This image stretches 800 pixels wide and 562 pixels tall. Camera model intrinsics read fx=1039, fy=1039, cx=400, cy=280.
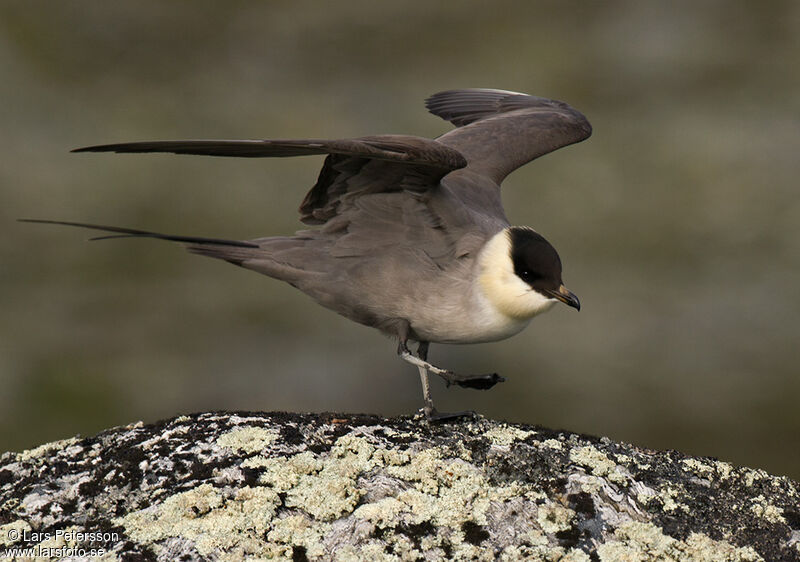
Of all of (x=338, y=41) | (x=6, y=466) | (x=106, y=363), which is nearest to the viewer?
(x=6, y=466)

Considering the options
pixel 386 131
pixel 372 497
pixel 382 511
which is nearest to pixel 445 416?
pixel 372 497

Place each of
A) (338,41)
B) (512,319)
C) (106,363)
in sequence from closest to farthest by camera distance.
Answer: (512,319) < (106,363) < (338,41)

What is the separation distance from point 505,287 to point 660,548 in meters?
1.98

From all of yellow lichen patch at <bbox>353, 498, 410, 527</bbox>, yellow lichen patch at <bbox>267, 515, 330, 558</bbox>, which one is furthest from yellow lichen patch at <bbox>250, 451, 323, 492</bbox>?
yellow lichen patch at <bbox>353, 498, 410, 527</bbox>

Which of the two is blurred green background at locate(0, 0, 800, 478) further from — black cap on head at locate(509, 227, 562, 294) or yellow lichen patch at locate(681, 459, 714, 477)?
yellow lichen patch at locate(681, 459, 714, 477)

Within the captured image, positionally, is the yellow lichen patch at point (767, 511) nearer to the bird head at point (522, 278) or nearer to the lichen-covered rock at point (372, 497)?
the lichen-covered rock at point (372, 497)

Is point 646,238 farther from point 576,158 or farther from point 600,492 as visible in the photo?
point 600,492

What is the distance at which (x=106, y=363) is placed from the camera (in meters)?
10.6

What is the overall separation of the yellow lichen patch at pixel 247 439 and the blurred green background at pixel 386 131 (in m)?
5.51

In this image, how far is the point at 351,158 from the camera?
566cm

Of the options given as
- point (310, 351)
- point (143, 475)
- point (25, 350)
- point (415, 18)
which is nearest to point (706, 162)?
point (415, 18)

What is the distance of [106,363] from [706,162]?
700 centimetres

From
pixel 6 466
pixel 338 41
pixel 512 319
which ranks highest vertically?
pixel 338 41

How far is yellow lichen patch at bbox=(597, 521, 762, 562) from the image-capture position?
3.93 meters
